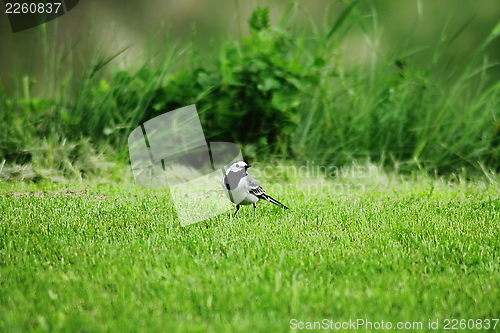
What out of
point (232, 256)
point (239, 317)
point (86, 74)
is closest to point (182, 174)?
point (86, 74)

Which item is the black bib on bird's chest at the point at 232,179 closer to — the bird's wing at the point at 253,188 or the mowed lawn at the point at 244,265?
the bird's wing at the point at 253,188

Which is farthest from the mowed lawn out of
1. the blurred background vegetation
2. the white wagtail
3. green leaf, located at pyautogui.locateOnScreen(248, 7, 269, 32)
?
green leaf, located at pyautogui.locateOnScreen(248, 7, 269, 32)

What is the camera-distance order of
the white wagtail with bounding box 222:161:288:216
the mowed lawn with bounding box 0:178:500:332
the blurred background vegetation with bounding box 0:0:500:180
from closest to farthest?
the mowed lawn with bounding box 0:178:500:332 < the white wagtail with bounding box 222:161:288:216 < the blurred background vegetation with bounding box 0:0:500:180

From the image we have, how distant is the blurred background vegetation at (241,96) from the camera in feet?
15.0

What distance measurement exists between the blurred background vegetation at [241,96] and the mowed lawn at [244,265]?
1269mm

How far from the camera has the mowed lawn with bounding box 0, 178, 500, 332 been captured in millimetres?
1895

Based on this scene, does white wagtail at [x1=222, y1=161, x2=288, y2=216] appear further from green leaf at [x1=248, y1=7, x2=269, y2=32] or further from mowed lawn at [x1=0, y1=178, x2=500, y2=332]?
green leaf at [x1=248, y1=7, x2=269, y2=32]

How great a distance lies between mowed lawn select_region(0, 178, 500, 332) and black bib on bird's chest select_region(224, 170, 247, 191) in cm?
26

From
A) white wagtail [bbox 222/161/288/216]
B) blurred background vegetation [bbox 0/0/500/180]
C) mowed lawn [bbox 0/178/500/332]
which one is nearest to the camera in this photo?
mowed lawn [bbox 0/178/500/332]

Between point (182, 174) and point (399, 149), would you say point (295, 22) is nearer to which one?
point (399, 149)

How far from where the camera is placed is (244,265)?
2.33m

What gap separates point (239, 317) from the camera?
186 cm

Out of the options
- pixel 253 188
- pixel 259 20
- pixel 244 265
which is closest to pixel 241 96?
pixel 259 20

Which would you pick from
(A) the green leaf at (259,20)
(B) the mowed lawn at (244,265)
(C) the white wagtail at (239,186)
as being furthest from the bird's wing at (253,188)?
(A) the green leaf at (259,20)
